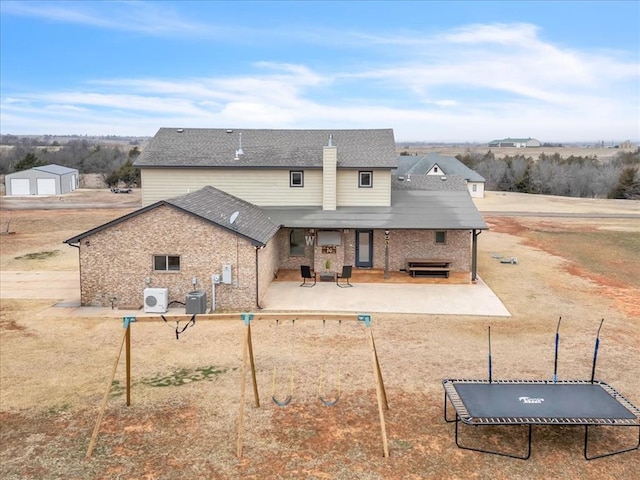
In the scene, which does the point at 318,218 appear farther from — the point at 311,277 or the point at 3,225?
the point at 3,225

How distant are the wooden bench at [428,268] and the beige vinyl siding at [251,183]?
5356 millimetres

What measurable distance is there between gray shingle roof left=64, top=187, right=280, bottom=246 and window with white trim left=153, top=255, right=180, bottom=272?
175cm

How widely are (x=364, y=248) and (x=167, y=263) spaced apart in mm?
9603

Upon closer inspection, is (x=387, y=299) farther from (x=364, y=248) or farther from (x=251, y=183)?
(x=251, y=183)

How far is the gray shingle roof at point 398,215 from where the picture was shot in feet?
77.9

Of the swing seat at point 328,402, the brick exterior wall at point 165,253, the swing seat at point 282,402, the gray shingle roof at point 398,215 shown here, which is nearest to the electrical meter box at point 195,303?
the brick exterior wall at point 165,253

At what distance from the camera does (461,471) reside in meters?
9.40

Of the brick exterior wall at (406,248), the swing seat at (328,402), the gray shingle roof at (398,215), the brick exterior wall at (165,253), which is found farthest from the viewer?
the brick exterior wall at (406,248)

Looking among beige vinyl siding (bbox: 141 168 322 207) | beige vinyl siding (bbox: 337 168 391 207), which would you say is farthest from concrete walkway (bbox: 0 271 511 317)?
beige vinyl siding (bbox: 141 168 322 207)

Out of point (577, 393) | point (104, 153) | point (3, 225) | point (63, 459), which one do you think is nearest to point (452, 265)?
point (577, 393)

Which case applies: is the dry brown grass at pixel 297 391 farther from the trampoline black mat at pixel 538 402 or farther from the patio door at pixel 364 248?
the patio door at pixel 364 248

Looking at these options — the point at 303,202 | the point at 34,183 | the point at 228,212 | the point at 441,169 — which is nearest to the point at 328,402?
the point at 228,212

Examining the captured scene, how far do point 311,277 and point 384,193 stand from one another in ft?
18.0

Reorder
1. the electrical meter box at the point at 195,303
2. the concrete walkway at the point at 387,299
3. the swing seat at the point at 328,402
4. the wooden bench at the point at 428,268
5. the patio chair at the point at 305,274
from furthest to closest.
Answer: the wooden bench at the point at 428,268 → the patio chair at the point at 305,274 → the concrete walkway at the point at 387,299 → the electrical meter box at the point at 195,303 → the swing seat at the point at 328,402
